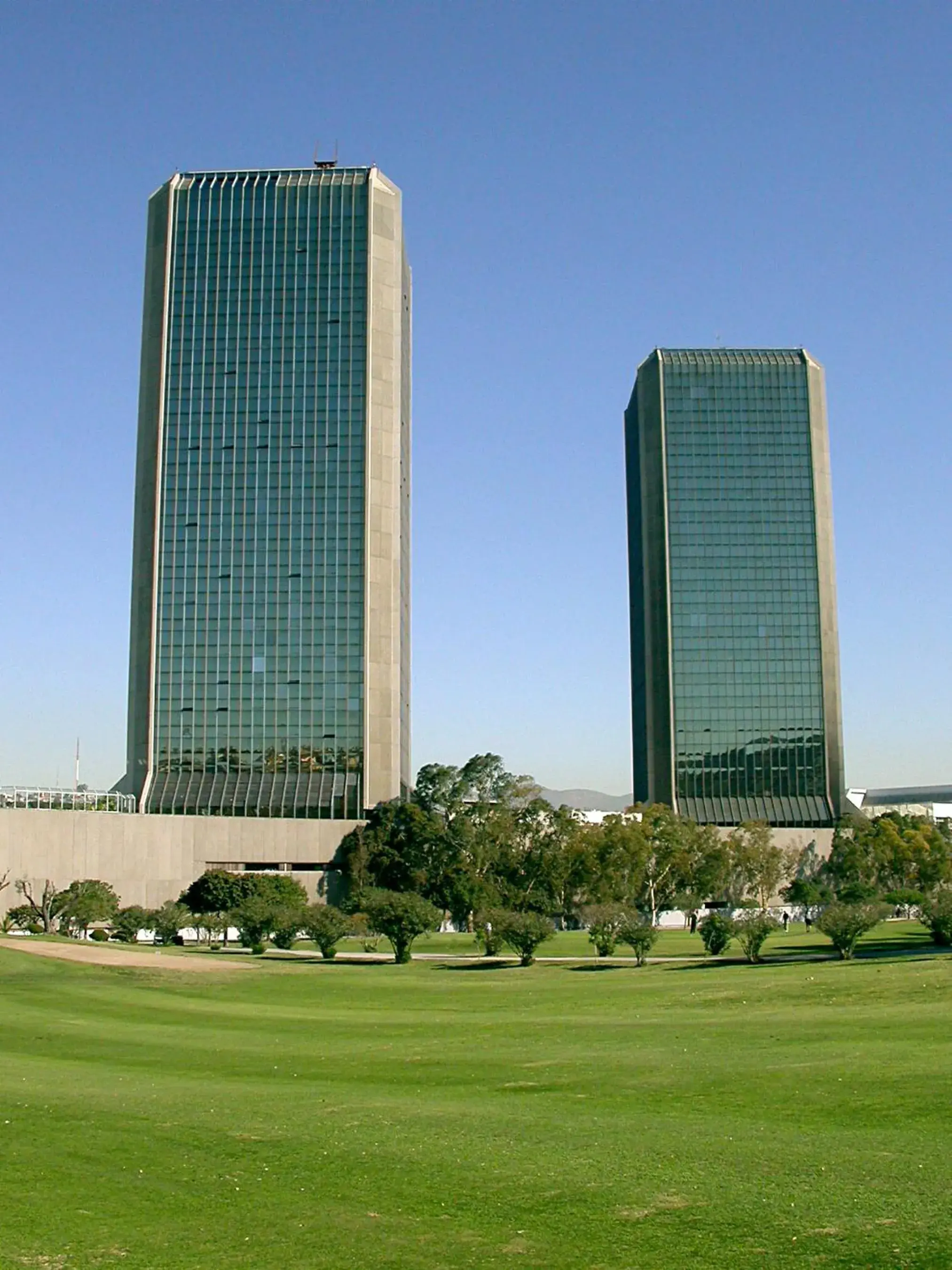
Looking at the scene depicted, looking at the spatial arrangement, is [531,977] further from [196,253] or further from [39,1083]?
[196,253]

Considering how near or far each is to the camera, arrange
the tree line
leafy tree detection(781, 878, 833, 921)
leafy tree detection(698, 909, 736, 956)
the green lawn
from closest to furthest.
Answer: the green lawn < leafy tree detection(698, 909, 736, 956) < the tree line < leafy tree detection(781, 878, 833, 921)

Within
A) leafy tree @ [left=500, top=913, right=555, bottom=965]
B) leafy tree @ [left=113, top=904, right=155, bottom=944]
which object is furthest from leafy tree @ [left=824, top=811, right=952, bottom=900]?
leafy tree @ [left=113, top=904, right=155, bottom=944]

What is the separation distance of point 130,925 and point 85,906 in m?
3.90

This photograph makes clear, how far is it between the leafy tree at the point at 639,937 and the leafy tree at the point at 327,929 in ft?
65.2

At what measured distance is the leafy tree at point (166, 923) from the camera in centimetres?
10281

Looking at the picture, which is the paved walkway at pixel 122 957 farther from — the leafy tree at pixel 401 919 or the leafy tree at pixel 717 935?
the leafy tree at pixel 717 935

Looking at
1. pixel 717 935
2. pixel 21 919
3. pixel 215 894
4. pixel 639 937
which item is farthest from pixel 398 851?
pixel 717 935

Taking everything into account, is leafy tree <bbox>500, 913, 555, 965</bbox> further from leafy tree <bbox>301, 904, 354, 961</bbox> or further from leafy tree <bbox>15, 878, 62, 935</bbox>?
leafy tree <bbox>15, 878, 62, 935</bbox>

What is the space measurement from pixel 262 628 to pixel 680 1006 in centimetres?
12414

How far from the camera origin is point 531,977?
224 ft

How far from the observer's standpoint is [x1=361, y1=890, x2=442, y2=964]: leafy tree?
83062 millimetres

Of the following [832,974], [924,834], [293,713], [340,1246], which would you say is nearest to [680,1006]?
[832,974]

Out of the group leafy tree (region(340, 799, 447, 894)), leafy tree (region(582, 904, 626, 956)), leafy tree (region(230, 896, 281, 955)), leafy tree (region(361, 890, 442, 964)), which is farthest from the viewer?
leafy tree (region(340, 799, 447, 894))

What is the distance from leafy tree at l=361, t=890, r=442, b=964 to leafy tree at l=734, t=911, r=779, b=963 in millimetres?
20853
